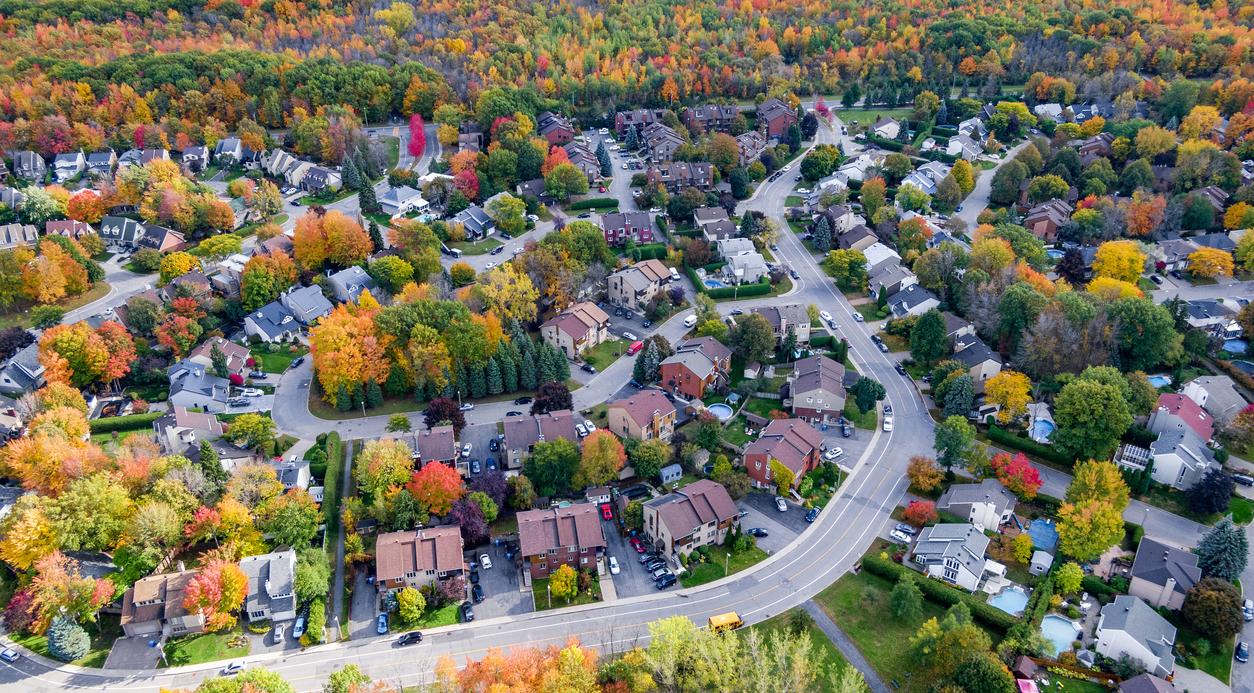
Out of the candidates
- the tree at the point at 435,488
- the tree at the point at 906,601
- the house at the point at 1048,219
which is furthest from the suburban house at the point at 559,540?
the house at the point at 1048,219

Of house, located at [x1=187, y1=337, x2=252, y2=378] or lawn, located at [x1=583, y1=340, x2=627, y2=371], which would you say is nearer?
house, located at [x1=187, y1=337, x2=252, y2=378]

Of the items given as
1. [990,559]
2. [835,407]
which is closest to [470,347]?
[835,407]

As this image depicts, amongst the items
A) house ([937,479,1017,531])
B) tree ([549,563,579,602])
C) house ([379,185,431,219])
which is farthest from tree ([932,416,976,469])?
house ([379,185,431,219])

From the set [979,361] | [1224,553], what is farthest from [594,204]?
[1224,553]

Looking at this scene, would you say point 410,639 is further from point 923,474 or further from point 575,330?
point 923,474

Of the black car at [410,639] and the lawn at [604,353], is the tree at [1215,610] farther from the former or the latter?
the lawn at [604,353]

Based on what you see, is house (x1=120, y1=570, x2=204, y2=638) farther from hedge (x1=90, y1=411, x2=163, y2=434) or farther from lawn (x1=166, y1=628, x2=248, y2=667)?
hedge (x1=90, y1=411, x2=163, y2=434)

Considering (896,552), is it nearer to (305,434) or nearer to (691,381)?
(691,381)
